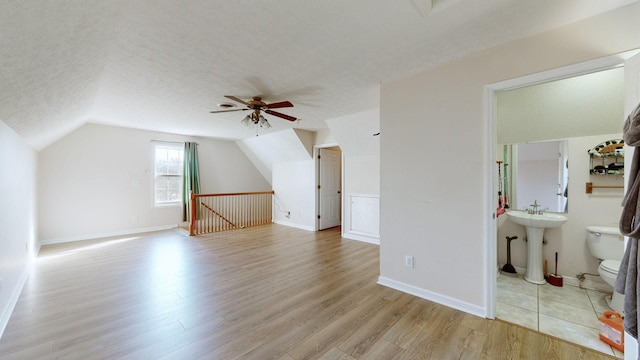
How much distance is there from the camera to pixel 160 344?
1.86 meters

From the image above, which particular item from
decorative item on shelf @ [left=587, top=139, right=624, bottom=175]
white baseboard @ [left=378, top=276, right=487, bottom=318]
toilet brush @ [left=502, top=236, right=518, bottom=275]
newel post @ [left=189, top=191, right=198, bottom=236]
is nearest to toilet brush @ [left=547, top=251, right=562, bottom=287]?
toilet brush @ [left=502, top=236, right=518, bottom=275]

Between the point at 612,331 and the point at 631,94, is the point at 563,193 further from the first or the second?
the point at 631,94

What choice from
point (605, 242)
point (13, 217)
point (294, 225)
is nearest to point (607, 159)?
point (605, 242)

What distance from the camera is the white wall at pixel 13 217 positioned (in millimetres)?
2244

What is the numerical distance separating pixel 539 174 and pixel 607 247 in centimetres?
99

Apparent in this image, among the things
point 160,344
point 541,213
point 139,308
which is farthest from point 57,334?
point 541,213

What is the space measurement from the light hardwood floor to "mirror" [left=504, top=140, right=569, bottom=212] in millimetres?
1818

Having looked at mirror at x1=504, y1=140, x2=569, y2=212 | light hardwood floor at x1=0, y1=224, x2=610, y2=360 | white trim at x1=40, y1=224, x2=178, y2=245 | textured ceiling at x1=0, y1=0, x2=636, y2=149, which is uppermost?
textured ceiling at x1=0, y1=0, x2=636, y2=149

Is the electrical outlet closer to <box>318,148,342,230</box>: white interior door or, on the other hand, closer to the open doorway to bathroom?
the open doorway to bathroom

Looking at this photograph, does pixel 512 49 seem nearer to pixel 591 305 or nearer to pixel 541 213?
pixel 541 213

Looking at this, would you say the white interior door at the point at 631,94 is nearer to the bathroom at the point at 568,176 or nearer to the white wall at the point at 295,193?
the bathroom at the point at 568,176

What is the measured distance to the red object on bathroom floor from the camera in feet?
5.73

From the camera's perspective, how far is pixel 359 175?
5.16 m

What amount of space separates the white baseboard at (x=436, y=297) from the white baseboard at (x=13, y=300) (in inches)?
139
